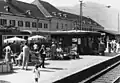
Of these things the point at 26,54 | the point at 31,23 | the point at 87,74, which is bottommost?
the point at 87,74

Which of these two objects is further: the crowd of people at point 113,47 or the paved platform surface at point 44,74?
the crowd of people at point 113,47

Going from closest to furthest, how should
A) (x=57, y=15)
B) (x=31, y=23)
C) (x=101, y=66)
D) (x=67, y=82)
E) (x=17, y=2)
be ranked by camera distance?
1. (x=67, y=82)
2. (x=101, y=66)
3. (x=31, y=23)
4. (x=17, y=2)
5. (x=57, y=15)

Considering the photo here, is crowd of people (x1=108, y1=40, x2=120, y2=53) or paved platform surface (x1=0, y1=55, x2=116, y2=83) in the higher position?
crowd of people (x1=108, y1=40, x2=120, y2=53)

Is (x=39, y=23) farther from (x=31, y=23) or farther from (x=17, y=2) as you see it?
(x=17, y=2)

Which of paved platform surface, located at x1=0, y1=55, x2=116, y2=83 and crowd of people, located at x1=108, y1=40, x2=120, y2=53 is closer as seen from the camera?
paved platform surface, located at x1=0, y1=55, x2=116, y2=83

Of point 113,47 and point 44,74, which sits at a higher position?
point 113,47

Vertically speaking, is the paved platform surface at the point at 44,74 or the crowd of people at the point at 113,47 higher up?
the crowd of people at the point at 113,47

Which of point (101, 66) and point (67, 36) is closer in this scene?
point (101, 66)

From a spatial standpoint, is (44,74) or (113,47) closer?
(44,74)

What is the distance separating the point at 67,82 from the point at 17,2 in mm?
49988

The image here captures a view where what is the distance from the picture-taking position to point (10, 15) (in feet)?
157

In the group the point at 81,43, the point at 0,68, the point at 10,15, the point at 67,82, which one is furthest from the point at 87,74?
the point at 10,15

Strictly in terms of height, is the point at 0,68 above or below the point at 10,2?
below

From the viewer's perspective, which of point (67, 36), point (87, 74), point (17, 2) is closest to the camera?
point (87, 74)
